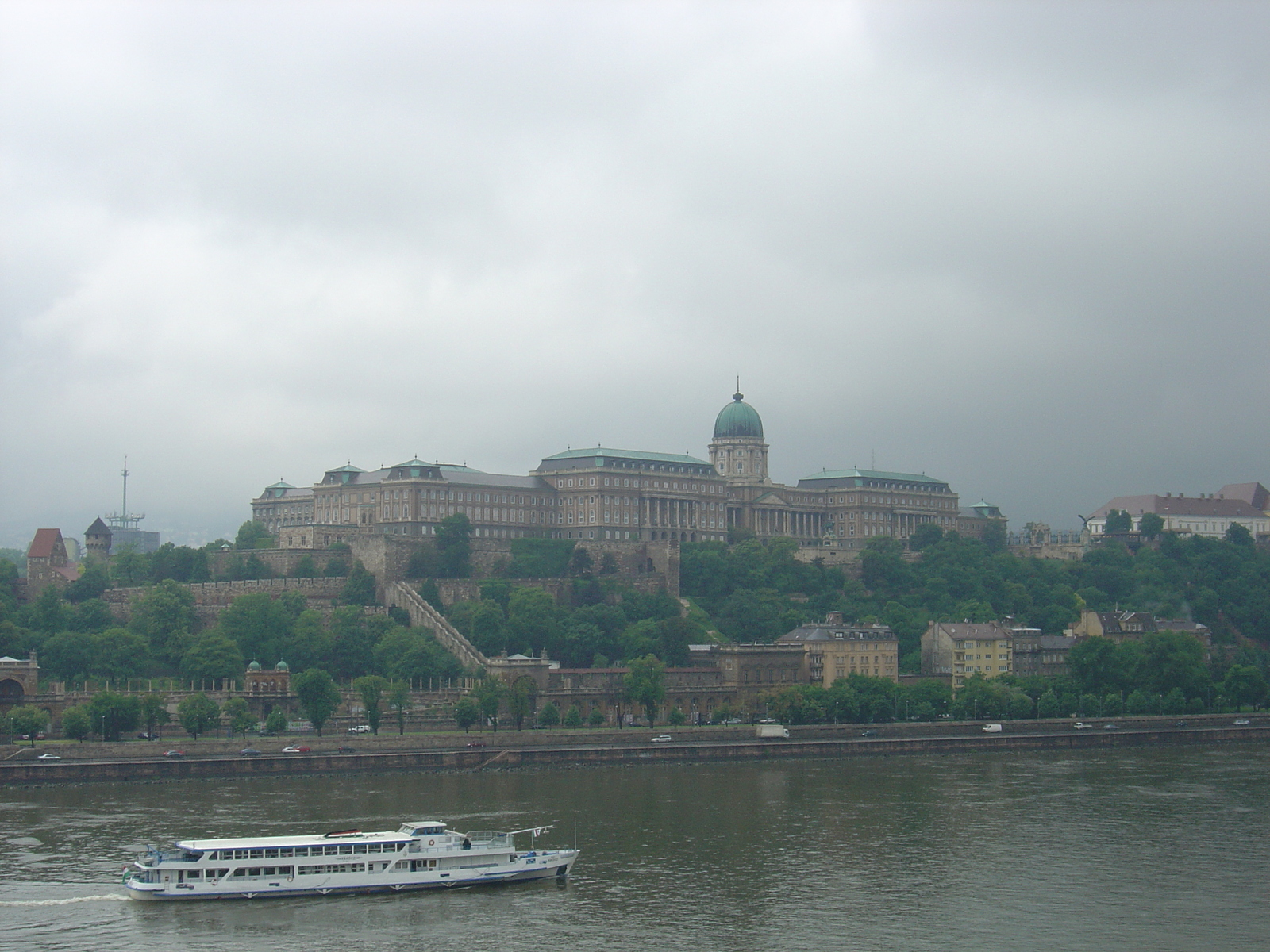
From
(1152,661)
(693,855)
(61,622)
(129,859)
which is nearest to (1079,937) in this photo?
(693,855)

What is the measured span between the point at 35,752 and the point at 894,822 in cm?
3578

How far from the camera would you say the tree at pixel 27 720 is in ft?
254

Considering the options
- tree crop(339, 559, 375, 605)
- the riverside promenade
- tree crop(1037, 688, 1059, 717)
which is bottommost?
the riverside promenade

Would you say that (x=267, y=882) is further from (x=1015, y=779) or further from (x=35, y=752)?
(x=1015, y=779)

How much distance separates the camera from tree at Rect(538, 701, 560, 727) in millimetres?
90438

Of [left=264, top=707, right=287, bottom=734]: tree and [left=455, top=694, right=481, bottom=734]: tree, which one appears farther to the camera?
[left=455, top=694, right=481, bottom=734]: tree

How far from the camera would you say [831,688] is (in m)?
96.0

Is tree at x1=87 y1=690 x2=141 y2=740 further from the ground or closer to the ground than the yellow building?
closer to the ground

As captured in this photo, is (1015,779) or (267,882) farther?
(1015,779)

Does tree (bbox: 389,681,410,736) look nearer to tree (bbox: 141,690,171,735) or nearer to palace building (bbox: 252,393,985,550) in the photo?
tree (bbox: 141,690,171,735)

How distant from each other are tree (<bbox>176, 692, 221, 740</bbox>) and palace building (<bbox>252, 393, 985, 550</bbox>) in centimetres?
3889

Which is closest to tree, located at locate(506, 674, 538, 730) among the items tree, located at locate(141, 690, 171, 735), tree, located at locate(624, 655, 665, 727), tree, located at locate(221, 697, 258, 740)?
tree, located at locate(624, 655, 665, 727)

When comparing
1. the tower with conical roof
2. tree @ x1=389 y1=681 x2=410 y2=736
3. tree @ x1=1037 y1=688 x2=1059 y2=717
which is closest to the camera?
tree @ x1=389 y1=681 x2=410 y2=736

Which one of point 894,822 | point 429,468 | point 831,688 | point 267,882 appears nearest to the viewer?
point 267,882
